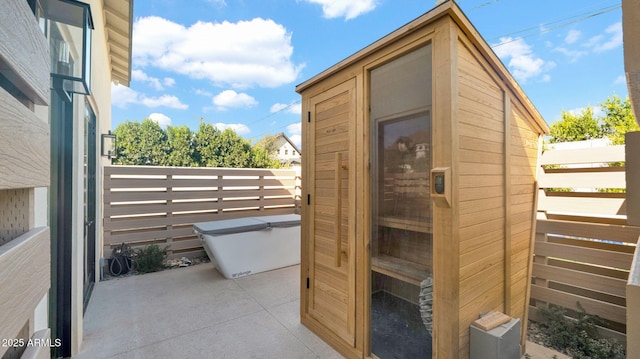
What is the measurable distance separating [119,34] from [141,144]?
682cm

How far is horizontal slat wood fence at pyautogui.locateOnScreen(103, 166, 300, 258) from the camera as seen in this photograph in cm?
387

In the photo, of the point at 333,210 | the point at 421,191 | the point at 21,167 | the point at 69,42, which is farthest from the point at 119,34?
→ the point at 421,191

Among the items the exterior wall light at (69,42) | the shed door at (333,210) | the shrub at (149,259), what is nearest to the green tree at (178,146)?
the shrub at (149,259)

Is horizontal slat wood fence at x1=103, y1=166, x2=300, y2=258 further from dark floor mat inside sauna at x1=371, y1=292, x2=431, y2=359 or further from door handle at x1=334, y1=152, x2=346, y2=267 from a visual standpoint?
dark floor mat inside sauna at x1=371, y1=292, x2=431, y2=359

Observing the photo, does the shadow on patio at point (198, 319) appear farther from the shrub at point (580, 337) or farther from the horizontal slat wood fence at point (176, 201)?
the shrub at point (580, 337)

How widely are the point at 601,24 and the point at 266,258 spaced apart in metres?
9.27

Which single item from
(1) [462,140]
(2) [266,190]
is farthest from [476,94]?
(2) [266,190]

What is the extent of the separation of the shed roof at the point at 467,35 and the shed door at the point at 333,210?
0.17m

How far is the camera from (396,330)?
6.08ft

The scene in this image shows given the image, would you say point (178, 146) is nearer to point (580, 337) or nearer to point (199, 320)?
point (199, 320)

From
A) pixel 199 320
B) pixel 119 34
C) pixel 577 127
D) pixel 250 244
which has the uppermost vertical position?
pixel 119 34

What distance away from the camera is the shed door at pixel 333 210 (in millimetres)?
2051

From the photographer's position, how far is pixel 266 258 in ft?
12.9

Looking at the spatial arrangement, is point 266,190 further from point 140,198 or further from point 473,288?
point 473,288
